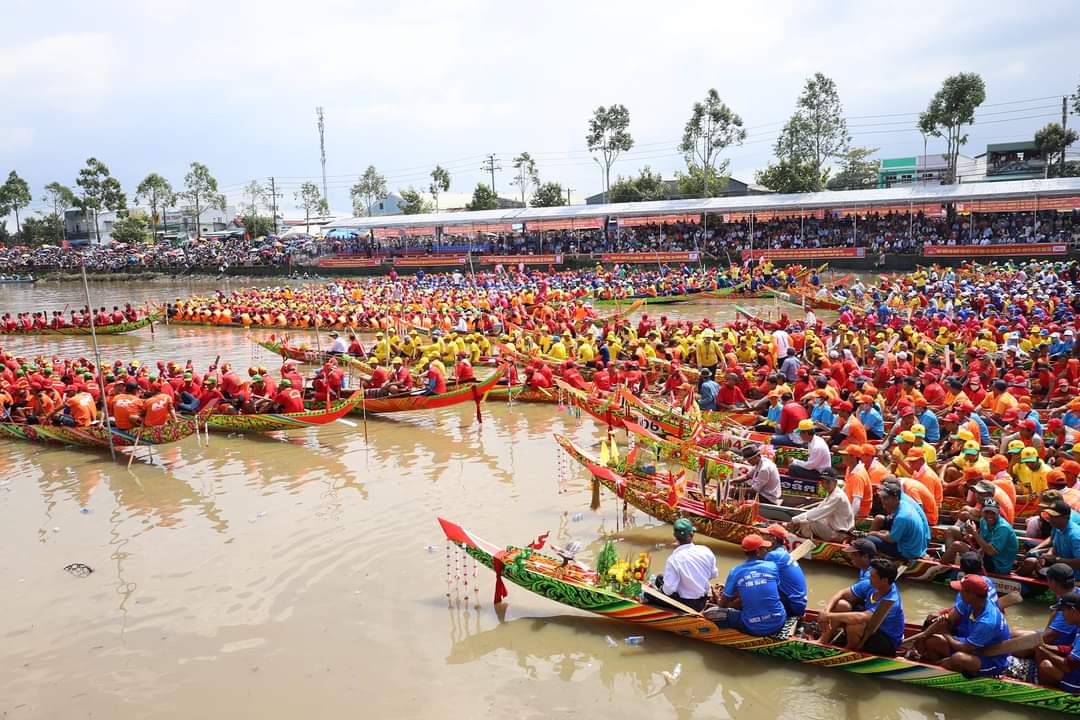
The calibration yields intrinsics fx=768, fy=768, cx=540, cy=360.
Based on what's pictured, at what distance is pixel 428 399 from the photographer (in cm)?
1498

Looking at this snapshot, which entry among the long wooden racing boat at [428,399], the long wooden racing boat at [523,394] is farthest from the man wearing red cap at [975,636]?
the long wooden racing boat at [523,394]

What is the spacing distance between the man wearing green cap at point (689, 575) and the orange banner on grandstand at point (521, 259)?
127ft

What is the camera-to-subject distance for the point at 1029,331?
1728 centimetres

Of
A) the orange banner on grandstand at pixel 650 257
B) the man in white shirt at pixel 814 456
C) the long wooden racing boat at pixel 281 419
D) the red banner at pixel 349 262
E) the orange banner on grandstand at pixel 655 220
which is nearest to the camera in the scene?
the man in white shirt at pixel 814 456

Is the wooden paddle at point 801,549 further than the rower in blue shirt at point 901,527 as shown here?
No

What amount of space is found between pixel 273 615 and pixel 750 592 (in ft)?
16.0

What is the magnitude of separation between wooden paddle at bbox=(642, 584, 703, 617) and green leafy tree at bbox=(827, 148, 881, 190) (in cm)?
6296

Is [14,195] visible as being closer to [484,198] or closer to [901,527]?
[484,198]

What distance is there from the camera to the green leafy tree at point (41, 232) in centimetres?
8181

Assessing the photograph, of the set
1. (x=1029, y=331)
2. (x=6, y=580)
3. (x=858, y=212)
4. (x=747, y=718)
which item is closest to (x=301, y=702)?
(x=747, y=718)

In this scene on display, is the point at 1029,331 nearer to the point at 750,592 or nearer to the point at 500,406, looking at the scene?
the point at 500,406

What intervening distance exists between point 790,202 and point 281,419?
33615 mm

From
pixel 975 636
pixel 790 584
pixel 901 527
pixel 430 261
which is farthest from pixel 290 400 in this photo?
pixel 430 261

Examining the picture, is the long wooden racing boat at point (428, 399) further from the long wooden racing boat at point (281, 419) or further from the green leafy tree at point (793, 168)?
the green leafy tree at point (793, 168)
